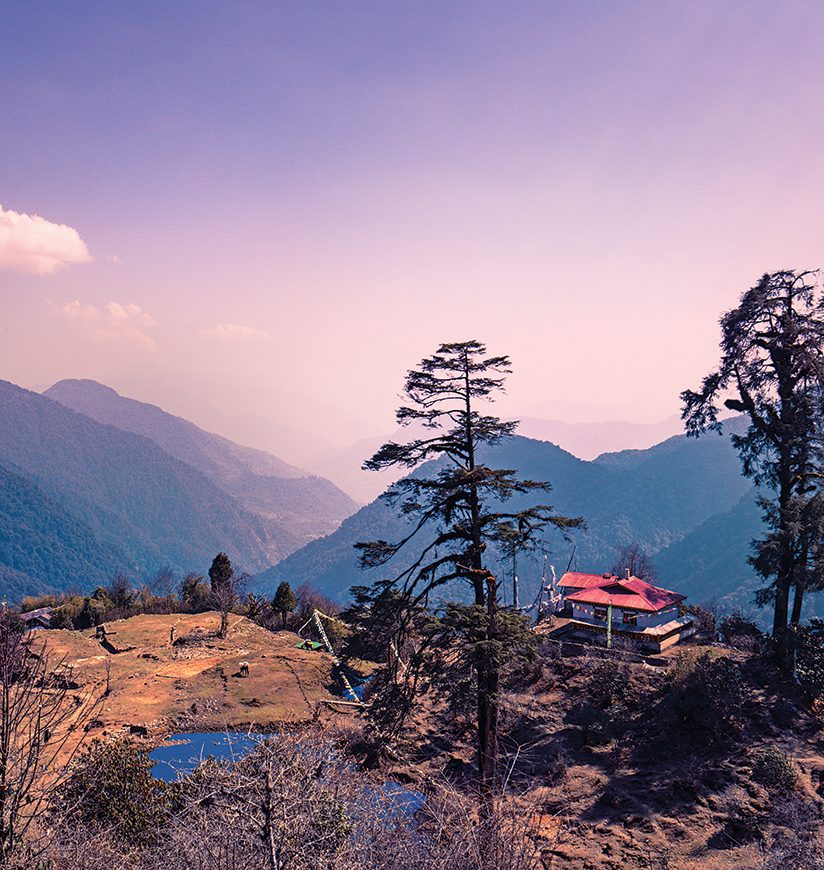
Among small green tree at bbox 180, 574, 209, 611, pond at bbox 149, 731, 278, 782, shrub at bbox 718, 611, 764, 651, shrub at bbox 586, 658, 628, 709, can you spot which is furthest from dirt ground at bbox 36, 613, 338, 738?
shrub at bbox 718, 611, 764, 651

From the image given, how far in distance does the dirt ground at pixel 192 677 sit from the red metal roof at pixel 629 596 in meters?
15.3

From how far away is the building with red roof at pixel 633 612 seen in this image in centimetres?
2969

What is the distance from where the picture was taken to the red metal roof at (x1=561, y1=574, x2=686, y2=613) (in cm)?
3008

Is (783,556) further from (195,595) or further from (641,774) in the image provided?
(195,595)

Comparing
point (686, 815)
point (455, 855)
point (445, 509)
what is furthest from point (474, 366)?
point (686, 815)

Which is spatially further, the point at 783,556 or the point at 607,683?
the point at 607,683

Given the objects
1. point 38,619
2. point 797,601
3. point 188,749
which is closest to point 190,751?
point 188,749

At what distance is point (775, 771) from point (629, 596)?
41.1ft

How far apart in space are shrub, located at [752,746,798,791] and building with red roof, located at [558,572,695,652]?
962 centimetres

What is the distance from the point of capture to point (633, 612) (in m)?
30.6

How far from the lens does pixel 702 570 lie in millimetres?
168625

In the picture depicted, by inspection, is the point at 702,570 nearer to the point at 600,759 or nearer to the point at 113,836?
the point at 600,759

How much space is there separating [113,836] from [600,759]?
1735 centimetres

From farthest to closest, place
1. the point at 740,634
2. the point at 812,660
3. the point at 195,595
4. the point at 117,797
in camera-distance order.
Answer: the point at 195,595, the point at 740,634, the point at 812,660, the point at 117,797
